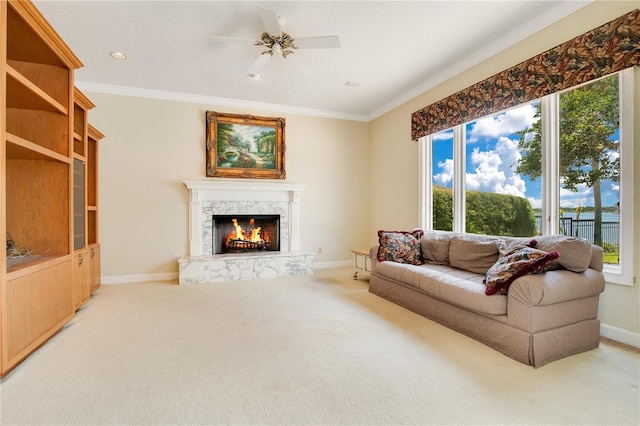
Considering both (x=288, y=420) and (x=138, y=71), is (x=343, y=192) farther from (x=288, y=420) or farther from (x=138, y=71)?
(x=288, y=420)

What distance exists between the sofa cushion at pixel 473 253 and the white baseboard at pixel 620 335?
0.96 meters

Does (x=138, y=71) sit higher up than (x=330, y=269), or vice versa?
(x=138, y=71)

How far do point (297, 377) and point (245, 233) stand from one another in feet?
12.0

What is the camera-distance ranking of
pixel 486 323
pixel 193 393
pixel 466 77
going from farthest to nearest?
1. pixel 466 77
2. pixel 486 323
3. pixel 193 393

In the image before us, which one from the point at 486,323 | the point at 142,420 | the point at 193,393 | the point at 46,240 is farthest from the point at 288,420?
the point at 46,240

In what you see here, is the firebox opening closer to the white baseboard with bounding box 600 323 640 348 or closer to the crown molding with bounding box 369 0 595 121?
the crown molding with bounding box 369 0 595 121

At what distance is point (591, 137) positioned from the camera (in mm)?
2693

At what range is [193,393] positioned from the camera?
176 centimetres

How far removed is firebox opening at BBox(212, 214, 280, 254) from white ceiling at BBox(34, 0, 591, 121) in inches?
81.9

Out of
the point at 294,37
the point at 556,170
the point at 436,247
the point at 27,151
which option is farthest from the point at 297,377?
the point at 294,37

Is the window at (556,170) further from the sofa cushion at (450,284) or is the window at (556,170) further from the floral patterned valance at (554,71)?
the sofa cushion at (450,284)

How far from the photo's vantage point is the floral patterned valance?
2.31 meters

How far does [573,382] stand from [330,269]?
392 centimetres

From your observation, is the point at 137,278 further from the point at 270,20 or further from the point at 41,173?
the point at 270,20
